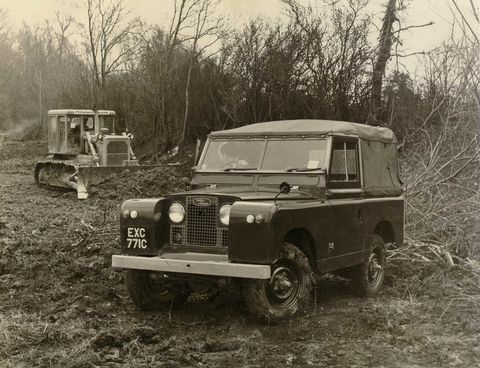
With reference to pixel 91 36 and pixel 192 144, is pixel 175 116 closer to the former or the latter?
pixel 192 144

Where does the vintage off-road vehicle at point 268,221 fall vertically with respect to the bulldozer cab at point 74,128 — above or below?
below

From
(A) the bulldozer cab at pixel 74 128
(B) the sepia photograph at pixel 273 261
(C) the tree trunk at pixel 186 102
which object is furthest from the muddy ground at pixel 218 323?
(C) the tree trunk at pixel 186 102

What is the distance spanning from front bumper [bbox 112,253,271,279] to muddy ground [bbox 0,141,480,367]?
1.90 ft

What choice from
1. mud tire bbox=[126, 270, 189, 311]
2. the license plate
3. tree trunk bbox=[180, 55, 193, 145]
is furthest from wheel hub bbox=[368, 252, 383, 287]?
tree trunk bbox=[180, 55, 193, 145]

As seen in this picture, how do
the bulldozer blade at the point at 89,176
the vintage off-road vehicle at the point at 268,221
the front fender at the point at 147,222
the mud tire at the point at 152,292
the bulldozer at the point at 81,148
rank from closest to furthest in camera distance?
1. the vintage off-road vehicle at the point at 268,221
2. the front fender at the point at 147,222
3. the mud tire at the point at 152,292
4. the bulldozer blade at the point at 89,176
5. the bulldozer at the point at 81,148

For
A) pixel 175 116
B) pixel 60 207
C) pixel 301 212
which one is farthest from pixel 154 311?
pixel 175 116

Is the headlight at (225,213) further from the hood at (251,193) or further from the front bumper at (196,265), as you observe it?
the front bumper at (196,265)

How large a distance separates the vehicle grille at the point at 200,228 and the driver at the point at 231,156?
101 cm

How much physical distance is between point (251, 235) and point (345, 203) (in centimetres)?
160

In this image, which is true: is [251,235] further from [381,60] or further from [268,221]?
[381,60]

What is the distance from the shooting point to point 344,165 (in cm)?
749

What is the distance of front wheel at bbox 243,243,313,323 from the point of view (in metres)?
6.15

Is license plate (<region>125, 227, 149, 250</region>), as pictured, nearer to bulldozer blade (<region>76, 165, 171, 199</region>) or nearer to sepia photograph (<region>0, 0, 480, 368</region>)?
sepia photograph (<region>0, 0, 480, 368</region>)

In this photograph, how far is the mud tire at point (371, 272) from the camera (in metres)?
7.75
